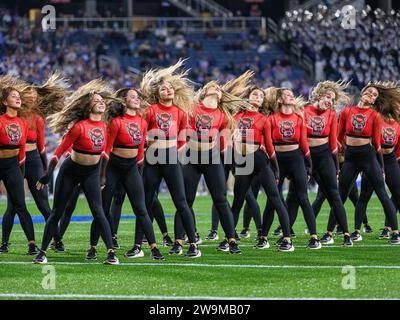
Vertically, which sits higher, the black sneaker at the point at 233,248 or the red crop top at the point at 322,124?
the red crop top at the point at 322,124

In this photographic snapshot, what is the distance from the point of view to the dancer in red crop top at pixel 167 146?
36.7ft

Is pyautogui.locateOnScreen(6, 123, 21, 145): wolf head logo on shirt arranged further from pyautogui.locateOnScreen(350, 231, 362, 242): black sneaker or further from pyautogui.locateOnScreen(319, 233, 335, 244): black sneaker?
pyautogui.locateOnScreen(350, 231, 362, 242): black sneaker

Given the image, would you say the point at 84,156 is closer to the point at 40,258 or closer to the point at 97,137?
the point at 97,137

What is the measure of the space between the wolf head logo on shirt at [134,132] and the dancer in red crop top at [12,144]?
3.98ft

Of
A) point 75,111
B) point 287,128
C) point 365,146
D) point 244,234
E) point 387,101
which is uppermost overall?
point 387,101

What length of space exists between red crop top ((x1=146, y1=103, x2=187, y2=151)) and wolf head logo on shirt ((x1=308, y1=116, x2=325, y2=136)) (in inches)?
87.6

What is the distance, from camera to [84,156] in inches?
420

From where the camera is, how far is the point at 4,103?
37.3 feet

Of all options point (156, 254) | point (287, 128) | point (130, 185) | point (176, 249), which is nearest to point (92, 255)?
point (156, 254)

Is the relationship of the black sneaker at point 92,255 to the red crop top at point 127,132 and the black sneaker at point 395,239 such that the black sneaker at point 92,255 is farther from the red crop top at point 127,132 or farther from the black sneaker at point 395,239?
the black sneaker at point 395,239

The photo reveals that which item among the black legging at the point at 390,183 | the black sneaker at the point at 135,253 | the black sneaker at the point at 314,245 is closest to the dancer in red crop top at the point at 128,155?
the black sneaker at the point at 135,253

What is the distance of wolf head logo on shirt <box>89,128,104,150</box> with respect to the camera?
34.9 feet

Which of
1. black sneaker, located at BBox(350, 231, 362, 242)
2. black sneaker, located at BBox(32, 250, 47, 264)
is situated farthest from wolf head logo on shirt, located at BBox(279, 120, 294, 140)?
black sneaker, located at BBox(32, 250, 47, 264)

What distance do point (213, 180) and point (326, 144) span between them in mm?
2031
